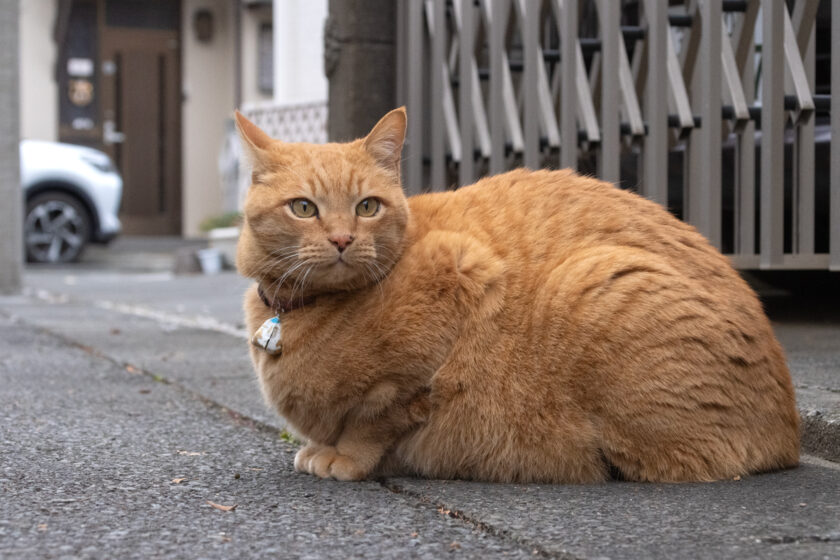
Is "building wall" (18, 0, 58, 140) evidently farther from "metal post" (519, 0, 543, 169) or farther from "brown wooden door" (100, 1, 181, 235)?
"metal post" (519, 0, 543, 169)

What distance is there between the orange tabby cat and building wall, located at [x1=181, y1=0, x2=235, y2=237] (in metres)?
13.0

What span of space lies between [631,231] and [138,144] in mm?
13621

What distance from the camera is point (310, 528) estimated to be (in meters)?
1.97

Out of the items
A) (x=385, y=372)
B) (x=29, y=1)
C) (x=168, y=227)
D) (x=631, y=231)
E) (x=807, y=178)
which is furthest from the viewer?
(x=168, y=227)

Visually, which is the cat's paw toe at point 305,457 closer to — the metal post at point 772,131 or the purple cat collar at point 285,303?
the purple cat collar at point 285,303

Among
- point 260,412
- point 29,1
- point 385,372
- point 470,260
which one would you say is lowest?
point 260,412

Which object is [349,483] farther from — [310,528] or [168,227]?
[168,227]

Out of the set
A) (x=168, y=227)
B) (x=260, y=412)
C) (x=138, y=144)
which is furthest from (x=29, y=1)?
(x=260, y=412)

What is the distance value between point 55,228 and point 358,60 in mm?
8100

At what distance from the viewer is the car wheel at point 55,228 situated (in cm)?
1176

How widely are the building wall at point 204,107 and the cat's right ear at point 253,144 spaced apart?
42.2 ft

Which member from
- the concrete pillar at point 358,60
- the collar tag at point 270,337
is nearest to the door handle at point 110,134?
the concrete pillar at point 358,60

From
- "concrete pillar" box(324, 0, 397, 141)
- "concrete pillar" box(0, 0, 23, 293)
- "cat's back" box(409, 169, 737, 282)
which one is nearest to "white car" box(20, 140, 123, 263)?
"concrete pillar" box(0, 0, 23, 293)

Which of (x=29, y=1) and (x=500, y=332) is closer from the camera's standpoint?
Result: (x=500, y=332)
